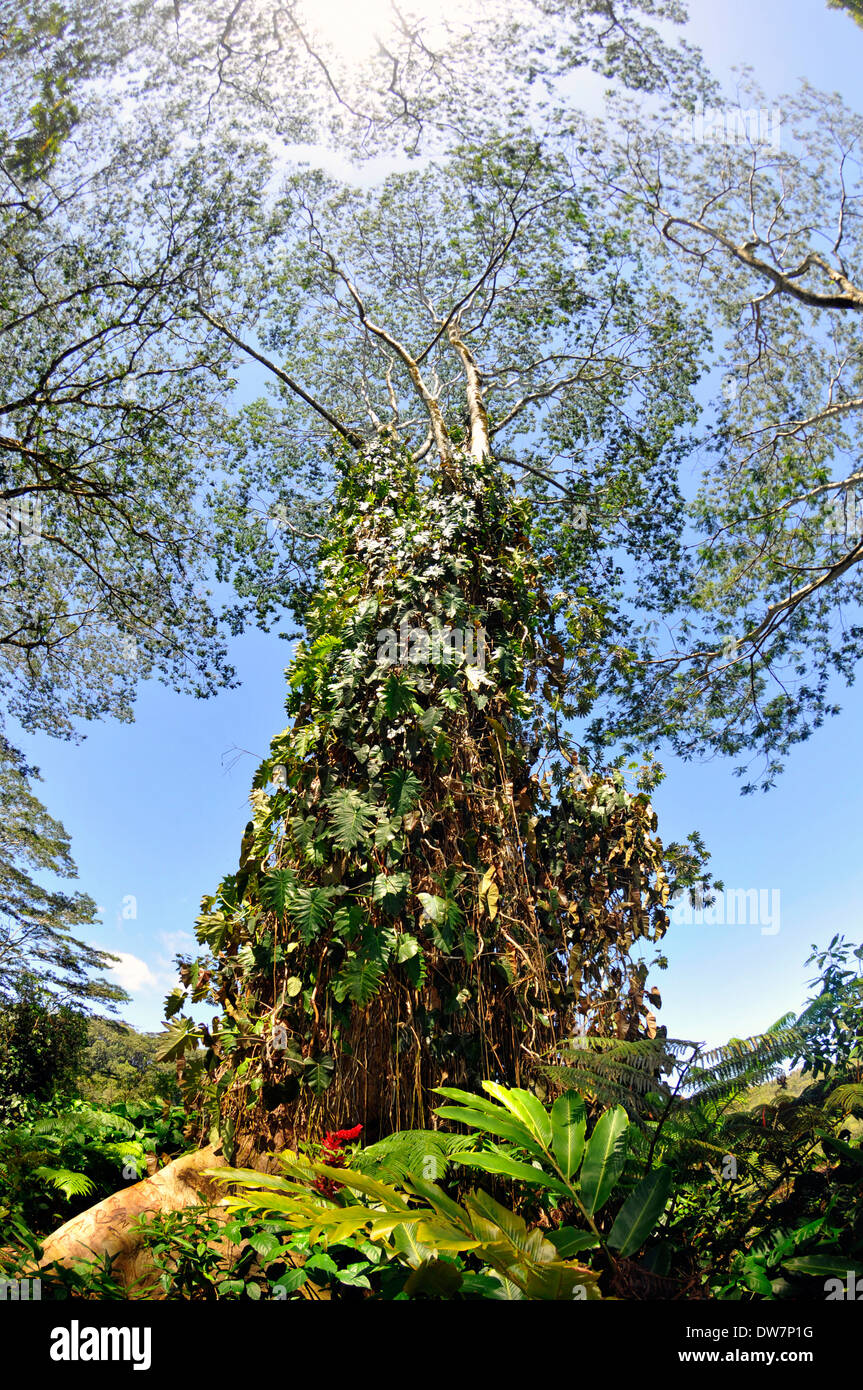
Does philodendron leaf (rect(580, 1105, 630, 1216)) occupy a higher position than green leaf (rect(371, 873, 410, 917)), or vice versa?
green leaf (rect(371, 873, 410, 917))

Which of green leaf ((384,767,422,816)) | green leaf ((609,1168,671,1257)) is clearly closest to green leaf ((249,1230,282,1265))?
green leaf ((609,1168,671,1257))

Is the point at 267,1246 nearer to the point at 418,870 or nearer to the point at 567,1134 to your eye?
the point at 567,1134

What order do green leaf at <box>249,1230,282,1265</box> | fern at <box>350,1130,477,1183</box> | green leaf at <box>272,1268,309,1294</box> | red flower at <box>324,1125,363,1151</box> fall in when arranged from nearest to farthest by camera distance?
green leaf at <box>272,1268,309,1294</box> < green leaf at <box>249,1230,282,1265</box> < fern at <box>350,1130,477,1183</box> < red flower at <box>324,1125,363,1151</box>

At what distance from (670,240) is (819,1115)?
817 cm

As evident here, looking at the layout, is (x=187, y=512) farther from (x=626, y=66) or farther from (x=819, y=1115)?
(x=819, y=1115)

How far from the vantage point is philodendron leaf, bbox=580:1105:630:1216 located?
158 centimetres

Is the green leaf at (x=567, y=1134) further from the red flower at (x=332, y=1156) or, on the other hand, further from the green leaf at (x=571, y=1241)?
the red flower at (x=332, y=1156)

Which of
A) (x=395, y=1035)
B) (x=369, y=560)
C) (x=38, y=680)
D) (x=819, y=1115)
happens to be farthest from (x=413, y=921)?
(x=38, y=680)

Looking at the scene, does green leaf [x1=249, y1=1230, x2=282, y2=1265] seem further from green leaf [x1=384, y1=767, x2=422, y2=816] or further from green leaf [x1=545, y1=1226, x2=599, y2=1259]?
green leaf [x1=384, y1=767, x2=422, y2=816]

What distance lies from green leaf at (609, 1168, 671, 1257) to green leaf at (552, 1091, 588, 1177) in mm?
129

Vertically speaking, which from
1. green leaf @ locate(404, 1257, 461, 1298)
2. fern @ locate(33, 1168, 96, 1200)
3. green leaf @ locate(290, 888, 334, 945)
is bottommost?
green leaf @ locate(404, 1257, 461, 1298)

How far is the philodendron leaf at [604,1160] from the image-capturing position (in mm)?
1585

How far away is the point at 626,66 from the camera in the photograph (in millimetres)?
6855

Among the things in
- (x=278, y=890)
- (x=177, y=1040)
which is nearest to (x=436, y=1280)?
(x=278, y=890)
